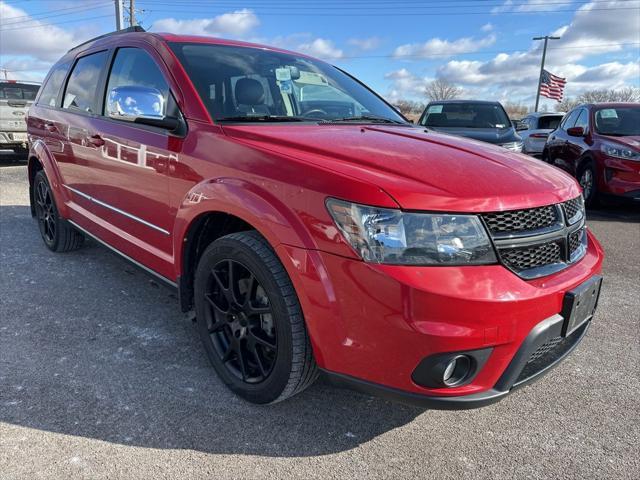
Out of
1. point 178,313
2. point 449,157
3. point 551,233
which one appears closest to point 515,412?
point 551,233

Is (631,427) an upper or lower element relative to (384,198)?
lower

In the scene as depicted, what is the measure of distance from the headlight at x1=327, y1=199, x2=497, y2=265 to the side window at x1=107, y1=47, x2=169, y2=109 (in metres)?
1.54

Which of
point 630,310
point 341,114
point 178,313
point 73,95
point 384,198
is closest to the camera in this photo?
point 384,198

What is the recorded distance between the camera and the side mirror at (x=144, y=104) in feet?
8.66

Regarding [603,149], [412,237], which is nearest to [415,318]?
[412,237]

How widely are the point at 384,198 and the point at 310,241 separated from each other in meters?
0.34

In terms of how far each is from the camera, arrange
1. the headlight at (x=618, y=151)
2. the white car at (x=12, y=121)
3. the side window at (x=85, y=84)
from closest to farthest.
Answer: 1. the side window at (x=85, y=84)
2. the headlight at (x=618, y=151)
3. the white car at (x=12, y=121)

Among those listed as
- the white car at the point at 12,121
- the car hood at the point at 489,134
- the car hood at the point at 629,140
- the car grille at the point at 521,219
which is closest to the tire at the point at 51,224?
the car grille at the point at 521,219

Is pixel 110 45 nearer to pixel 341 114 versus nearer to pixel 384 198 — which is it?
Answer: pixel 341 114

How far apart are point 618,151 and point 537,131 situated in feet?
18.3

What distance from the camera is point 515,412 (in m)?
2.43

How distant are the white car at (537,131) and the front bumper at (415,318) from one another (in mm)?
9901

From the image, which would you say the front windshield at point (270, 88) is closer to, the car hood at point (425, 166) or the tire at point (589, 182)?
the car hood at point (425, 166)

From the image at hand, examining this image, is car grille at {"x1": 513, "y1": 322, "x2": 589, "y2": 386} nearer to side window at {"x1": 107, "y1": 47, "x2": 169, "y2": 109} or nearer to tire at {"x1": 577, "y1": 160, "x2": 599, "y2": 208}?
side window at {"x1": 107, "y1": 47, "x2": 169, "y2": 109}
